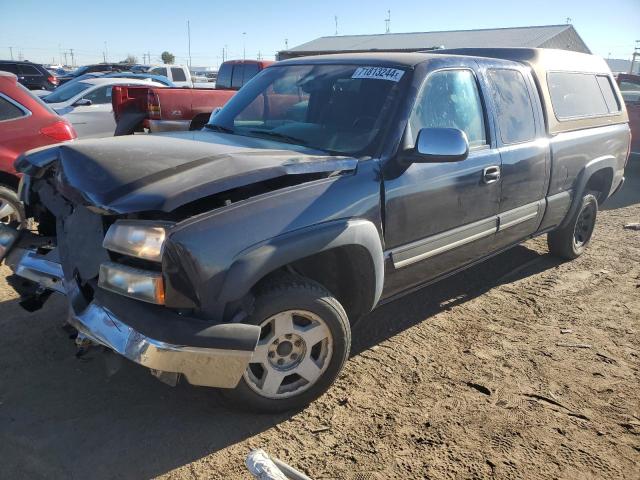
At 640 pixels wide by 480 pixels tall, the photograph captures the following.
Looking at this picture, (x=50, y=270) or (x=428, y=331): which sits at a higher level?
(x=50, y=270)

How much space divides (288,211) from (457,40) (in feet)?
102

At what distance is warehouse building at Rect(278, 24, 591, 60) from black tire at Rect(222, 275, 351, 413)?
24859mm

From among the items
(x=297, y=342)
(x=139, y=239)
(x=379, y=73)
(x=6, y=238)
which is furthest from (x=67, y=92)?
(x=297, y=342)

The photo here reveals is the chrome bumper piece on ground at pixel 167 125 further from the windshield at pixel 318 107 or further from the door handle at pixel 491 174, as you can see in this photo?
the door handle at pixel 491 174

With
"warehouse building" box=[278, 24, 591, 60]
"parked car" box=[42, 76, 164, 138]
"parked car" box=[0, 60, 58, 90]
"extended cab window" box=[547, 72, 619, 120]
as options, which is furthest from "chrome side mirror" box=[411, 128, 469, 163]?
"warehouse building" box=[278, 24, 591, 60]

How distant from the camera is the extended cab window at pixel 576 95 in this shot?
4758 mm

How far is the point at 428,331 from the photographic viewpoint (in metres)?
3.93

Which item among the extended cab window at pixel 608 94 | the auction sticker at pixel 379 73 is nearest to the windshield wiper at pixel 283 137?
the auction sticker at pixel 379 73

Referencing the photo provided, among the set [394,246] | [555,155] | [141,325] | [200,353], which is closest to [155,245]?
[141,325]

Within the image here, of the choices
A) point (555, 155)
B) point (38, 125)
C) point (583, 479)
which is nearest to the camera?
point (583, 479)

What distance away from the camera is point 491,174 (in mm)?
3785

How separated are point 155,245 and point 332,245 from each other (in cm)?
89

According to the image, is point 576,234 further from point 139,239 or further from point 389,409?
point 139,239

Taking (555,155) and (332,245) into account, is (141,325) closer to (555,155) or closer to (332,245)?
(332,245)
